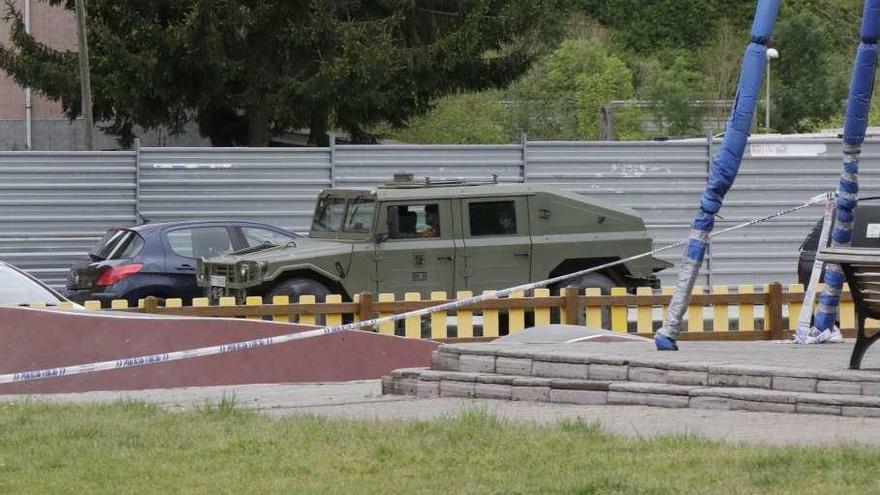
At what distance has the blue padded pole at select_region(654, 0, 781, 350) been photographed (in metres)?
11.4

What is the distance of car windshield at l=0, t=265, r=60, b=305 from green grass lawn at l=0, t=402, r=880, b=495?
6.92 meters

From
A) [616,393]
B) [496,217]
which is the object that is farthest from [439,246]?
[616,393]

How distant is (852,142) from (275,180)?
Result: 1441 cm

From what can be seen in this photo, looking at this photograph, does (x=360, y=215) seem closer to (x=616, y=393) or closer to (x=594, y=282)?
(x=594, y=282)

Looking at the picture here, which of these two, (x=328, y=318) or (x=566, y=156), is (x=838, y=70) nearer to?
(x=566, y=156)

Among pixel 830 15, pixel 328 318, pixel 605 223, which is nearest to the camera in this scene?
pixel 328 318

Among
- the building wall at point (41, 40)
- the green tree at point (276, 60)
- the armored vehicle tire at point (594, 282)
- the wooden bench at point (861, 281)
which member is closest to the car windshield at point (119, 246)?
the armored vehicle tire at point (594, 282)

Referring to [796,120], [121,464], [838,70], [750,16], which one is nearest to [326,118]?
[121,464]

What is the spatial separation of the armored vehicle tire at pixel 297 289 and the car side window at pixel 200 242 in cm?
282

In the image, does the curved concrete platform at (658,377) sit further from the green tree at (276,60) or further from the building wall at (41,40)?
the building wall at (41,40)

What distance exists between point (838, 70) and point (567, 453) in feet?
193

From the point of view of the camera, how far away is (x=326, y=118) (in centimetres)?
3484

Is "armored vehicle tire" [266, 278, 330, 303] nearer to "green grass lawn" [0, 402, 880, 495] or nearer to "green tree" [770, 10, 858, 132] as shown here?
"green grass lawn" [0, 402, 880, 495]

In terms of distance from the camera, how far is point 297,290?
18.5m
